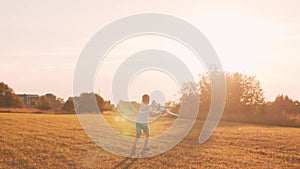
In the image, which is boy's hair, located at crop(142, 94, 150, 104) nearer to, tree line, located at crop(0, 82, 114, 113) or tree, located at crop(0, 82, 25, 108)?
tree line, located at crop(0, 82, 114, 113)

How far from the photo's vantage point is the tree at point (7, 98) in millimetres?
79375

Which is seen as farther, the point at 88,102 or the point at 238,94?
the point at 88,102

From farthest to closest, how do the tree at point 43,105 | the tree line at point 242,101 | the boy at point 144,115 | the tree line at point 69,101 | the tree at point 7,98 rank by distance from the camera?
the tree at point 43,105, the tree at point 7,98, the tree line at point 69,101, the tree line at point 242,101, the boy at point 144,115

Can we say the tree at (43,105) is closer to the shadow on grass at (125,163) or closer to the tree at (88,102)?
the tree at (88,102)

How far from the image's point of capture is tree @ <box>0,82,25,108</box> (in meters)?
79.4

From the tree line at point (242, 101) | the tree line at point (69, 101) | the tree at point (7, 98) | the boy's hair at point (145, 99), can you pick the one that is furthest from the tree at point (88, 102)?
the boy's hair at point (145, 99)

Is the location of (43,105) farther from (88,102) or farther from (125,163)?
(125,163)

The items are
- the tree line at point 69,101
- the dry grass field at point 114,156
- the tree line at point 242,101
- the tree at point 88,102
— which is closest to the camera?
the dry grass field at point 114,156

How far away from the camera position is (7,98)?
79875 mm

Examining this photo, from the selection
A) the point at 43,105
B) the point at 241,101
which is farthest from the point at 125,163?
the point at 43,105

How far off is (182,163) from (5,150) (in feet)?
21.8

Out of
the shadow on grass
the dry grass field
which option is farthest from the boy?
the shadow on grass

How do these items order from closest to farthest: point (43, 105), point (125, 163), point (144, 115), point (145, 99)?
point (125, 163), point (144, 115), point (145, 99), point (43, 105)

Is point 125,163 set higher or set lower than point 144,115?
lower
